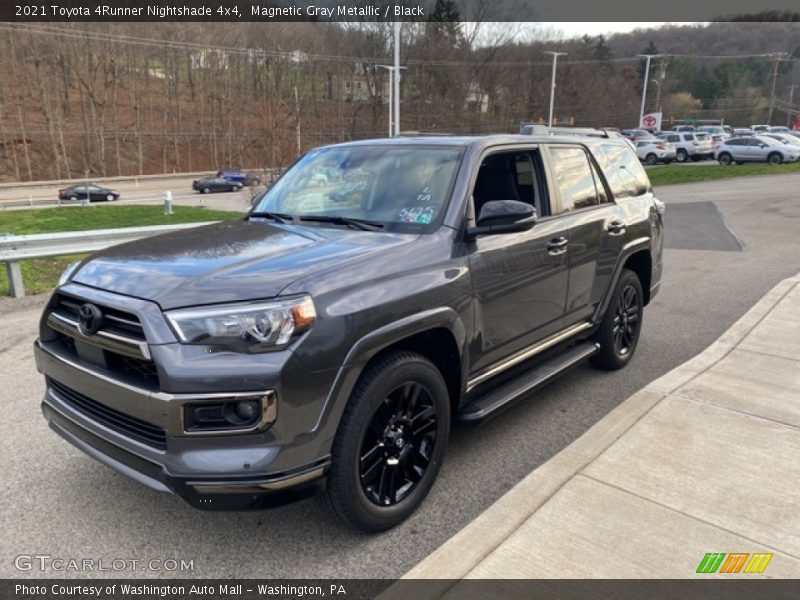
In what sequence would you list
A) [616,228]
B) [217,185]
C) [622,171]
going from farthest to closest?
[217,185]
[622,171]
[616,228]

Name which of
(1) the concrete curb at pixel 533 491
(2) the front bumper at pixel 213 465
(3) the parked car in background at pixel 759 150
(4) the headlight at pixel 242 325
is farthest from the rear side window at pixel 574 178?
(3) the parked car in background at pixel 759 150

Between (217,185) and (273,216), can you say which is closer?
(273,216)

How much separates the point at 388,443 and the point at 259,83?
3348 inches

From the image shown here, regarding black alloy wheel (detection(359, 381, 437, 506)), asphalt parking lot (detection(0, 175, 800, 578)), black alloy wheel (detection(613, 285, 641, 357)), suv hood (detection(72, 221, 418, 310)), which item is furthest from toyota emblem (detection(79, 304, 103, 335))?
black alloy wheel (detection(613, 285, 641, 357))

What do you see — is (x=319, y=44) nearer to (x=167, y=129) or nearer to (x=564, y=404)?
(x=167, y=129)

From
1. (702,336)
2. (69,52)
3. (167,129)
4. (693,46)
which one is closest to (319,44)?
(167,129)

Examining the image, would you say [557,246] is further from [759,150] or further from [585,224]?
[759,150]

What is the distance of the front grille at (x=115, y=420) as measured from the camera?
102 inches

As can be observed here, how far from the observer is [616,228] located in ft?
15.9

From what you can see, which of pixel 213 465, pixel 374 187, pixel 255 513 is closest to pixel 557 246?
pixel 374 187

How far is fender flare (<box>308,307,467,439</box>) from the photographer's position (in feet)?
8.57

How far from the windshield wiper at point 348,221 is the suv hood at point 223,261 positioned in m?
0.09

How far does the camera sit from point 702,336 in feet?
20.3

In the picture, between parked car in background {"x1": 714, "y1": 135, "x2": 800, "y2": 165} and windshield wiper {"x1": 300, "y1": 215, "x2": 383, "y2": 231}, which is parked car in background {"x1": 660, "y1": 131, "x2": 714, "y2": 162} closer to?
→ parked car in background {"x1": 714, "y1": 135, "x2": 800, "y2": 165}
